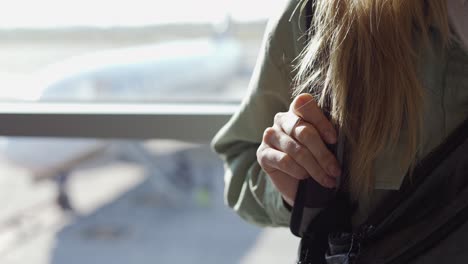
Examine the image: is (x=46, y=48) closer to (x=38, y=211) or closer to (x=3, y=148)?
(x=38, y=211)

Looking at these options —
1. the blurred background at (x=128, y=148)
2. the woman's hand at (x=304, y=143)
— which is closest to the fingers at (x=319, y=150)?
the woman's hand at (x=304, y=143)

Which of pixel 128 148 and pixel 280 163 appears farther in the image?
pixel 128 148

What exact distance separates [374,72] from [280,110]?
12cm

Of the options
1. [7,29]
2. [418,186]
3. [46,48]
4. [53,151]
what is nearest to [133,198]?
[53,151]

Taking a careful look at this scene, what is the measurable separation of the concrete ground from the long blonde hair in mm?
780

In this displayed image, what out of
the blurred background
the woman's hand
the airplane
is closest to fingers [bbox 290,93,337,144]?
the woman's hand

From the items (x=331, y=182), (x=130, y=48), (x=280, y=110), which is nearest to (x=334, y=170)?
(x=331, y=182)

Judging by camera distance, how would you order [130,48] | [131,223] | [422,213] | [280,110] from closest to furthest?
1. [422,213]
2. [280,110]
3. [130,48]
4. [131,223]

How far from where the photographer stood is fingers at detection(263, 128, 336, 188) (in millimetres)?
408

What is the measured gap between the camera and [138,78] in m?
1.36

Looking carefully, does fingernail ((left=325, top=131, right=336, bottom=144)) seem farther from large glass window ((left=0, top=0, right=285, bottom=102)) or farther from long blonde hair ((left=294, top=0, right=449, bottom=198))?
large glass window ((left=0, top=0, right=285, bottom=102))

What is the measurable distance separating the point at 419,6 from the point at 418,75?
49 mm

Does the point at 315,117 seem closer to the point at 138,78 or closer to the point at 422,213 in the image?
the point at 422,213

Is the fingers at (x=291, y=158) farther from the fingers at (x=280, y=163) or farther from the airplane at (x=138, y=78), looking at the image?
the airplane at (x=138, y=78)
